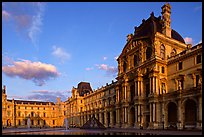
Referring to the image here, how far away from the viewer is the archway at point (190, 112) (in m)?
41.4

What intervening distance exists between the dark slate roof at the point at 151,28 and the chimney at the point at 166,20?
1.09 metres

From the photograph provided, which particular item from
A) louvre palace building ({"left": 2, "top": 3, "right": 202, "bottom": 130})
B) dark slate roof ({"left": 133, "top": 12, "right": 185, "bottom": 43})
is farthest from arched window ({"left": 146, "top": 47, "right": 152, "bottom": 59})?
dark slate roof ({"left": 133, "top": 12, "right": 185, "bottom": 43})

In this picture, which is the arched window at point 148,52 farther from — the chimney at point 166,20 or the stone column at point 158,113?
the stone column at point 158,113

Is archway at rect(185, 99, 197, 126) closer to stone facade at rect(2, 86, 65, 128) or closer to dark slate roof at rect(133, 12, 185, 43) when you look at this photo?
dark slate roof at rect(133, 12, 185, 43)

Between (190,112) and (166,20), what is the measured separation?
22.3 metres

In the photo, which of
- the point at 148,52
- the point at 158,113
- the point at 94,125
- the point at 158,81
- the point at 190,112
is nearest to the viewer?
the point at 190,112

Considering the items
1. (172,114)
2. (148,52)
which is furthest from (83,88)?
(172,114)

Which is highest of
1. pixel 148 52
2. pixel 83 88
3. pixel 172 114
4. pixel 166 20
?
pixel 166 20

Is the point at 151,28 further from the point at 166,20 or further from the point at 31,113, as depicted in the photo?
the point at 31,113

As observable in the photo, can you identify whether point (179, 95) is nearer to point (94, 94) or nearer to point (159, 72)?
point (159, 72)

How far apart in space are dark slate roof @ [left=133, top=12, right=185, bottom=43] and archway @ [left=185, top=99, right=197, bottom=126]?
57.3ft

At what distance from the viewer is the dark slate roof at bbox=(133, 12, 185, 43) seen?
54.8m

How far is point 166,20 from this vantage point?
5528cm

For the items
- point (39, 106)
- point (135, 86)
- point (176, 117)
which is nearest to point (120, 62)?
point (135, 86)
